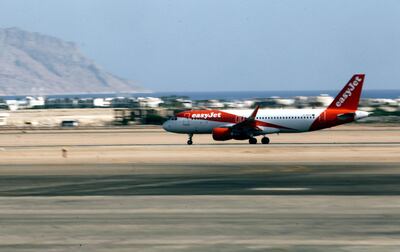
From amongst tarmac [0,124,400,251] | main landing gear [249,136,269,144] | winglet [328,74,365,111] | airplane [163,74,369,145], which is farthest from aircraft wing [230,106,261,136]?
tarmac [0,124,400,251]

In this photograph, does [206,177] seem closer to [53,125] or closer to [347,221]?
[347,221]

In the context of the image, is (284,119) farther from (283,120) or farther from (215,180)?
(215,180)

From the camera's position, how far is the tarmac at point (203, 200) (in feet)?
77.9

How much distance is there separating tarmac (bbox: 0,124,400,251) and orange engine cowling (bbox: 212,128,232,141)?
23.3 feet

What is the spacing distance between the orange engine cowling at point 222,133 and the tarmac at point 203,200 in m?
7.10

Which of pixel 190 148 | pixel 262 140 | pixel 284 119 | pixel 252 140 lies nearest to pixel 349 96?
pixel 284 119

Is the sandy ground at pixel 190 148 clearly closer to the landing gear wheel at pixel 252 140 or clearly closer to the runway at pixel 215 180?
the landing gear wheel at pixel 252 140

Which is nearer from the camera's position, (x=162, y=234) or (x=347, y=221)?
(x=162, y=234)

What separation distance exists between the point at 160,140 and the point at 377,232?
5260 cm

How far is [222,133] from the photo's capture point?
6744 cm

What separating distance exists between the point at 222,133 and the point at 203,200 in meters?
36.0

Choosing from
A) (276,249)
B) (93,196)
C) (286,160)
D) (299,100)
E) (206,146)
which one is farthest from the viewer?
(299,100)

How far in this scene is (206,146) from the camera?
66.6 m

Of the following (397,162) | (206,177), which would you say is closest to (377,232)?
(206,177)
